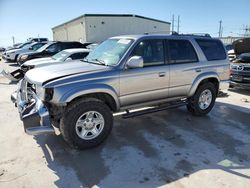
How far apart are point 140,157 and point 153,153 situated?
0.89 feet

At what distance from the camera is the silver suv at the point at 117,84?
151 inches

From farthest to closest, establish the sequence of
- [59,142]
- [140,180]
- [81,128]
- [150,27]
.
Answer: [150,27], [59,142], [81,128], [140,180]

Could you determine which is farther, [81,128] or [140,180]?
[81,128]

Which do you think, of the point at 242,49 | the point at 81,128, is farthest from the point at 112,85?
the point at 242,49

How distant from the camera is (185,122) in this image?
5582 mm

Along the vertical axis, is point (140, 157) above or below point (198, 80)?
below

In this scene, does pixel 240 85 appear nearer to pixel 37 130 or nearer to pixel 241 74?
pixel 241 74

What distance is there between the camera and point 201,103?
593 cm

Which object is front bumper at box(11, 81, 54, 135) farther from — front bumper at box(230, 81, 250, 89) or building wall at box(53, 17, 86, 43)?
building wall at box(53, 17, 86, 43)

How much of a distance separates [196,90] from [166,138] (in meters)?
1.70

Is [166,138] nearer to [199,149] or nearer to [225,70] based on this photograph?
[199,149]

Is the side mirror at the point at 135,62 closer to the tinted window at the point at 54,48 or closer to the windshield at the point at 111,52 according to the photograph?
the windshield at the point at 111,52

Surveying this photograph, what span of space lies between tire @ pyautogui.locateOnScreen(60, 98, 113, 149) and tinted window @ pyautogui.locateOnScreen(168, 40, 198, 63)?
193 cm

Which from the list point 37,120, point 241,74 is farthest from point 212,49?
point 37,120
